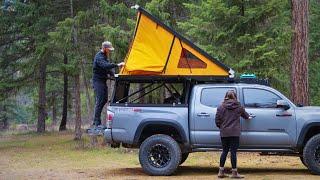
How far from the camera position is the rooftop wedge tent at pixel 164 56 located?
38.7 feet

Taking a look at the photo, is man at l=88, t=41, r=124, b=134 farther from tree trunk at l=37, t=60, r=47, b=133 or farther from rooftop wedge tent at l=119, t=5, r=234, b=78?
tree trunk at l=37, t=60, r=47, b=133

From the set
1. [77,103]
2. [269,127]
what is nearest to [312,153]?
[269,127]

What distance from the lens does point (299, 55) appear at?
1580 cm

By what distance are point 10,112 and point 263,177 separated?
44.0m

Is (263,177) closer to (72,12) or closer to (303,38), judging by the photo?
(303,38)

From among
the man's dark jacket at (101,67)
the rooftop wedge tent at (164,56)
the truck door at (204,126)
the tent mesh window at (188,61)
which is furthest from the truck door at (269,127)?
the man's dark jacket at (101,67)

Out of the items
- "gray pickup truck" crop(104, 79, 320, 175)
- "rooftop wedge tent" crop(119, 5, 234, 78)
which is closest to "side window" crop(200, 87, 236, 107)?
"gray pickup truck" crop(104, 79, 320, 175)

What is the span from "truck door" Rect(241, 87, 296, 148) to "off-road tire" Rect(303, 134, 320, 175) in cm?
38

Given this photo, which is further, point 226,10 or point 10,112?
point 10,112

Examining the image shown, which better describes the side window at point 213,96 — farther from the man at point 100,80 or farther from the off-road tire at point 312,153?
the man at point 100,80

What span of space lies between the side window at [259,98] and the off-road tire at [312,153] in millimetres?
1159

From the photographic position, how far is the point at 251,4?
17672 millimetres

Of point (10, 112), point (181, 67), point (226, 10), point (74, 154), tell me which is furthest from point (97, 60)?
point (10, 112)

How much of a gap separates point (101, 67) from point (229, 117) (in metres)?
3.38
